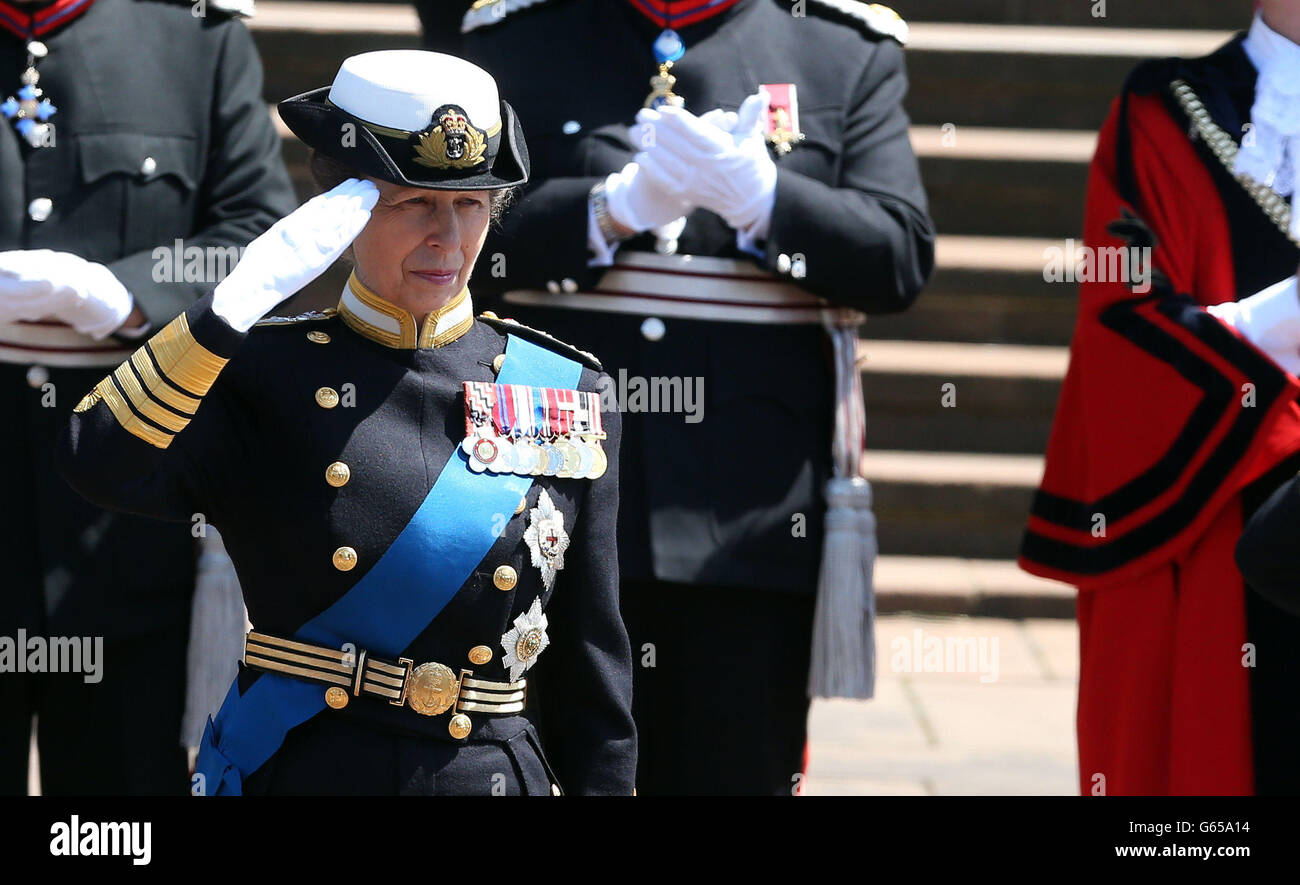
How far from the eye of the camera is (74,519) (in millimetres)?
3496

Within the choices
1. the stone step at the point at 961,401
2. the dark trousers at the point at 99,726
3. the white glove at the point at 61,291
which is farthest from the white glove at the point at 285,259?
the stone step at the point at 961,401

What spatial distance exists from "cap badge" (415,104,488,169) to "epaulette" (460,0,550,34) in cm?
111

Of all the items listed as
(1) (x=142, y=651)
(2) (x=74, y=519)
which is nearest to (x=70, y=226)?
(2) (x=74, y=519)

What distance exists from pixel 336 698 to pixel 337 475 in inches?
11.3

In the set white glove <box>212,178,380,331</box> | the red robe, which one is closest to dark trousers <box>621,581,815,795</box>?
the red robe

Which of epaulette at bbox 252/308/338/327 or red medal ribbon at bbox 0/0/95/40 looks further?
red medal ribbon at bbox 0/0/95/40

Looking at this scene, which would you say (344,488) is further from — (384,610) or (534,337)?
(534,337)

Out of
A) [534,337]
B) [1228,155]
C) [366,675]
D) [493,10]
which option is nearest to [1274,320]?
[1228,155]

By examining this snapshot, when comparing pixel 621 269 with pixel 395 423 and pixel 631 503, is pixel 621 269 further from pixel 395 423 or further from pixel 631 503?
pixel 395 423

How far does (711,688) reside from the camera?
3428mm

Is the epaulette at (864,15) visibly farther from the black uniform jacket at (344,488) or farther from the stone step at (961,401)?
the stone step at (961,401)

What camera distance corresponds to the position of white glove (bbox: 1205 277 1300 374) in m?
3.32

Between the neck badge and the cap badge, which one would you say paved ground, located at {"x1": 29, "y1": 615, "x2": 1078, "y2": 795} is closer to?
the neck badge

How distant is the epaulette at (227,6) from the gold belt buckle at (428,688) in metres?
1.68
